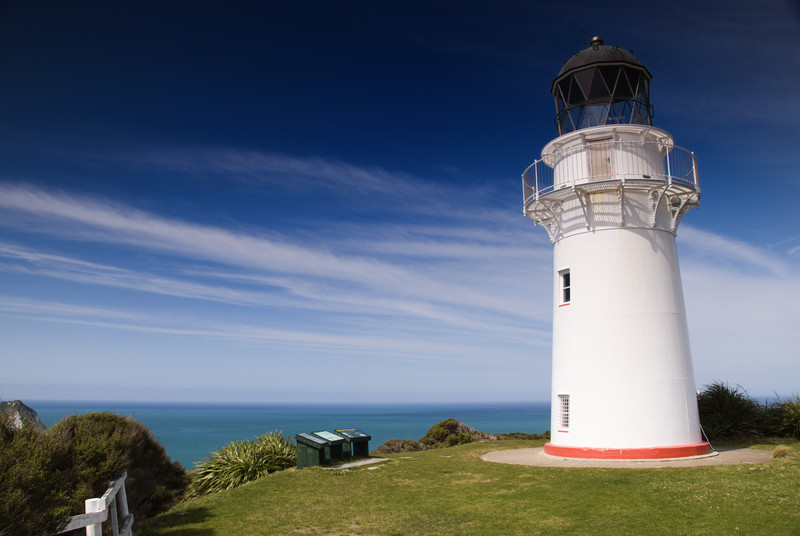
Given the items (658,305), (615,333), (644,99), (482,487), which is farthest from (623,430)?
(644,99)

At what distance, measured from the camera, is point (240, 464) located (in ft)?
48.2

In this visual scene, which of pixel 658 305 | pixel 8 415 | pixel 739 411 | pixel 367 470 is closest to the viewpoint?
pixel 8 415

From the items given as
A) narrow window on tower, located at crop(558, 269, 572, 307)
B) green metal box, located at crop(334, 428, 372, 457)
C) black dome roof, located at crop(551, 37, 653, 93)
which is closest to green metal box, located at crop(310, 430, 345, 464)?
green metal box, located at crop(334, 428, 372, 457)

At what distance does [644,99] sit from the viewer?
56.2ft

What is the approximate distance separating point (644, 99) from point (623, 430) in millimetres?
10115

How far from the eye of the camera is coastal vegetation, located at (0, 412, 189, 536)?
614 centimetres

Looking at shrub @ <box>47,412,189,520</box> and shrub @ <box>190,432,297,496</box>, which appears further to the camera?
shrub @ <box>190,432,297,496</box>

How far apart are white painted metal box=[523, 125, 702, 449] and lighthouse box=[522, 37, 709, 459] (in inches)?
1.2

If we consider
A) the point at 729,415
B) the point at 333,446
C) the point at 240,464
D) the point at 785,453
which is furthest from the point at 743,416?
the point at 240,464

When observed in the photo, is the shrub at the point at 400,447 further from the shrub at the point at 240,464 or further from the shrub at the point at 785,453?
the shrub at the point at 785,453

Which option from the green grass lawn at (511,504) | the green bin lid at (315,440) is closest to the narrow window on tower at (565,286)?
the green grass lawn at (511,504)

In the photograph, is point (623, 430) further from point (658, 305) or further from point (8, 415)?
point (8, 415)

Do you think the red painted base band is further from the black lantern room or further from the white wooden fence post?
the white wooden fence post

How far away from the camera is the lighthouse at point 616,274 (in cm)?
1483
